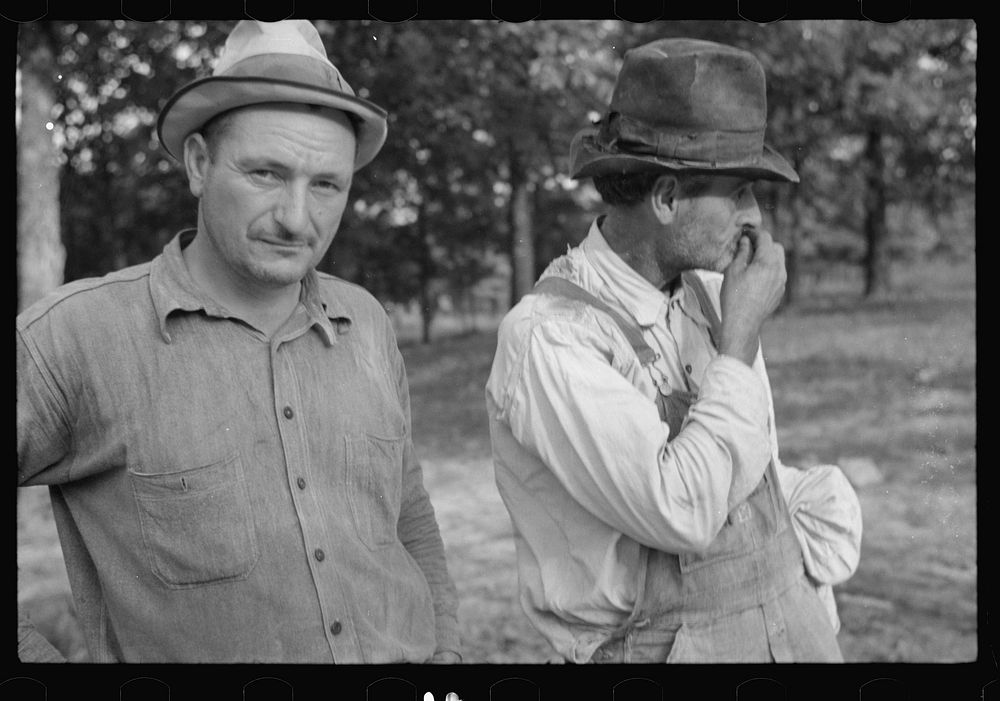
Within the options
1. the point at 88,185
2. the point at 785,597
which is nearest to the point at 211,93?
the point at 88,185

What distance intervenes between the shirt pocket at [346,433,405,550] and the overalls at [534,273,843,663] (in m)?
0.48

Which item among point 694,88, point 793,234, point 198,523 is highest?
point 694,88

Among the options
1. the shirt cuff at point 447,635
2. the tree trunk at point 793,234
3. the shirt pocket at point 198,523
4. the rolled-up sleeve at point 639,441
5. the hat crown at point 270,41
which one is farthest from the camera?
the tree trunk at point 793,234

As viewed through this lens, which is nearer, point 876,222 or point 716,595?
point 716,595

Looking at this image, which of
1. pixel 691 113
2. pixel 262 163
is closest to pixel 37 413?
pixel 262 163

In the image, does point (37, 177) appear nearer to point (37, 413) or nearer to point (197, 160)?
point (197, 160)

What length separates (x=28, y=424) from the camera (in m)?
1.92

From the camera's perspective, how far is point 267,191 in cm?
200

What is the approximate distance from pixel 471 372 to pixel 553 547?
72 centimetres

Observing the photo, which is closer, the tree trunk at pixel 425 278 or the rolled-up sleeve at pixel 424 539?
the rolled-up sleeve at pixel 424 539

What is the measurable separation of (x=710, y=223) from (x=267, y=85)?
3.04ft

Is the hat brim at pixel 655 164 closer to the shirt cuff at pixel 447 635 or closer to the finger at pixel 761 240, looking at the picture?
the finger at pixel 761 240

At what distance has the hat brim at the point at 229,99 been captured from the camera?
196 cm

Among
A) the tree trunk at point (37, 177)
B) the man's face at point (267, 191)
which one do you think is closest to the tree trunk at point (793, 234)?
the man's face at point (267, 191)
